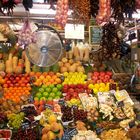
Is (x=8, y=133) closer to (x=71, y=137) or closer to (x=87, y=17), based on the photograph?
(x=71, y=137)

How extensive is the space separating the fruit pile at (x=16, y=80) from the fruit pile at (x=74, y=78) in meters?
0.69

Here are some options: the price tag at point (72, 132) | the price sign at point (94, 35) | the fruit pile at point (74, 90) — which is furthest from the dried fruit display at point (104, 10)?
the price sign at point (94, 35)

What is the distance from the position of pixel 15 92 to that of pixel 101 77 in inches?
64.1

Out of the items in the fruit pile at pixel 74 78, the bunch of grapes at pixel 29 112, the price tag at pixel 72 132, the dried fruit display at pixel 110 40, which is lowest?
the price tag at pixel 72 132

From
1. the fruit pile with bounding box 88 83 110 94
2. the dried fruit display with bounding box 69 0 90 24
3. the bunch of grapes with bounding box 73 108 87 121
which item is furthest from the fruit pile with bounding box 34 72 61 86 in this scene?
the dried fruit display with bounding box 69 0 90 24

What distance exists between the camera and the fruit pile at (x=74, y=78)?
6.31 meters

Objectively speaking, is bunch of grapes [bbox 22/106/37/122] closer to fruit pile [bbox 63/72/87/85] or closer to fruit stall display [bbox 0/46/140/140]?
fruit stall display [bbox 0/46/140/140]

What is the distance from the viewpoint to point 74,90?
19.8 feet

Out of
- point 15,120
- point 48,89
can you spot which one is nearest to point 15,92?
point 48,89

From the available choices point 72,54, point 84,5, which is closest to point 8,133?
point 84,5

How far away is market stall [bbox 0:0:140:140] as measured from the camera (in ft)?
14.6

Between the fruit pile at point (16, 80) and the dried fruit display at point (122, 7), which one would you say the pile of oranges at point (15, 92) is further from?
the dried fruit display at point (122, 7)

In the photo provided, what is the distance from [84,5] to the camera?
169 inches

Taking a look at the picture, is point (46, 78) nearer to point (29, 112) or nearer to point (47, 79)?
point (47, 79)
